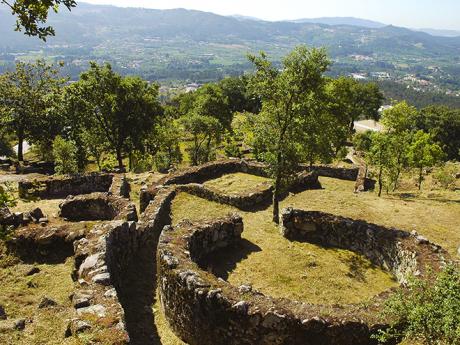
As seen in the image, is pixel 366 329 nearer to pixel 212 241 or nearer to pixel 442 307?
pixel 442 307

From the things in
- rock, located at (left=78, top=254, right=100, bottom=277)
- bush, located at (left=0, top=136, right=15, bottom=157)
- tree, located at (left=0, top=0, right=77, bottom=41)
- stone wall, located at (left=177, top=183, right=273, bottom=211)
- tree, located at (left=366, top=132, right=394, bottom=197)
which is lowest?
bush, located at (left=0, top=136, right=15, bottom=157)

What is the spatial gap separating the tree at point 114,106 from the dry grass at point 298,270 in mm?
26788

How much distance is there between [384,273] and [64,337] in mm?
14453

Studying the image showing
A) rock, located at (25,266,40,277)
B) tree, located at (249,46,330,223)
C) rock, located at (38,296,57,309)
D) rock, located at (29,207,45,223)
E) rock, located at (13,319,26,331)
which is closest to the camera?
rock, located at (13,319,26,331)

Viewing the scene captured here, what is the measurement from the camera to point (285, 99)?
22.8m

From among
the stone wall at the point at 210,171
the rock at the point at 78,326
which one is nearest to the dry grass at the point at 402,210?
the stone wall at the point at 210,171

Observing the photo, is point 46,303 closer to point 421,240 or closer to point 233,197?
point 233,197

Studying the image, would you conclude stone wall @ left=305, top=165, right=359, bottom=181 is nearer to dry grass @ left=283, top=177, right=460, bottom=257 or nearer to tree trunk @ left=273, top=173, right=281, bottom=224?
dry grass @ left=283, top=177, right=460, bottom=257

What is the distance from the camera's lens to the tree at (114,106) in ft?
135

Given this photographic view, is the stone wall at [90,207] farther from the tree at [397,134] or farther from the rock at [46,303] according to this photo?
the tree at [397,134]

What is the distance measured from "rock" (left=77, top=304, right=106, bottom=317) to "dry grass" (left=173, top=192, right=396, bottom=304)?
22.4 feet

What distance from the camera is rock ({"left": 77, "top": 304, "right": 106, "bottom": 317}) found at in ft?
39.0

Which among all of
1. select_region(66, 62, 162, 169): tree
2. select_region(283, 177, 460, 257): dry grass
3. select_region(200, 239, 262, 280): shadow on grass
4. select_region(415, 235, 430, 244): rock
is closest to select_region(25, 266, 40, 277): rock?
select_region(200, 239, 262, 280): shadow on grass

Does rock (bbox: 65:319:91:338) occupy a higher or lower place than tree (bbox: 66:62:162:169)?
lower
